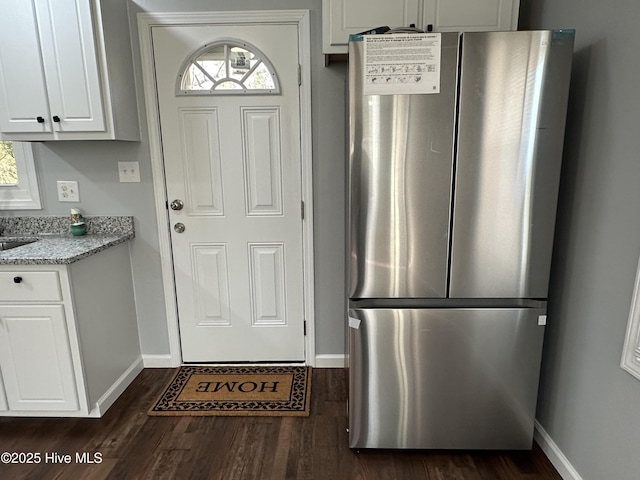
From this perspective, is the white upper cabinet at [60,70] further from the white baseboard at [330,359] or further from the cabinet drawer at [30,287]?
the white baseboard at [330,359]

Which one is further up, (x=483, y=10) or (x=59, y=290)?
(x=483, y=10)

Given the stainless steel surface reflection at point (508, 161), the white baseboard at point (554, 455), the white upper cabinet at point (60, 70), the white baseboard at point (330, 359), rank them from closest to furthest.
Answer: the stainless steel surface reflection at point (508, 161) < the white baseboard at point (554, 455) < the white upper cabinet at point (60, 70) < the white baseboard at point (330, 359)

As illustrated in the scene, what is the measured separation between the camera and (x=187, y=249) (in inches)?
89.1

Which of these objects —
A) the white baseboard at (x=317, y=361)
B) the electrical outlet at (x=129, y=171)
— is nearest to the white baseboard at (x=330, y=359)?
the white baseboard at (x=317, y=361)

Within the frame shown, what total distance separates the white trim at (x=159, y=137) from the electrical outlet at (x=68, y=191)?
471mm

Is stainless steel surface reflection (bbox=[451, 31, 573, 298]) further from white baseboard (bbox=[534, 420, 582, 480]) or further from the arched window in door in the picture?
the arched window in door

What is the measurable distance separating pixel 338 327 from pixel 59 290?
1.50m

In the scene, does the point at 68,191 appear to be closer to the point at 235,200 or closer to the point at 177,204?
the point at 177,204

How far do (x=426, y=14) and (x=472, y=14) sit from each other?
0.20m

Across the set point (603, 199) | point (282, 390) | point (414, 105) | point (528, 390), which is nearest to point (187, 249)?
point (282, 390)

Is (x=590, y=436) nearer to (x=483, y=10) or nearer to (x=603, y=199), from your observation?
(x=603, y=199)

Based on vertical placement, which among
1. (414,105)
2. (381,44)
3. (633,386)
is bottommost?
(633,386)

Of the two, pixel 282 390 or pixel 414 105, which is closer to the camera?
pixel 414 105

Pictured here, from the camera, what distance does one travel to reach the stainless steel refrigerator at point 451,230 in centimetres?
134
